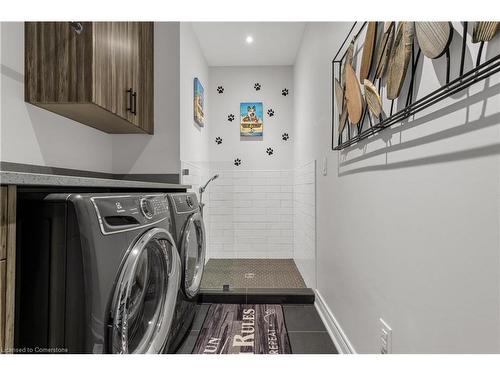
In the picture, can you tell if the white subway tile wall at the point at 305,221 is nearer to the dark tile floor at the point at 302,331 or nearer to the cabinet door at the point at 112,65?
the dark tile floor at the point at 302,331

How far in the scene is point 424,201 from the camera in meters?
0.86

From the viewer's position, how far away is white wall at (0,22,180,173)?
1.38m

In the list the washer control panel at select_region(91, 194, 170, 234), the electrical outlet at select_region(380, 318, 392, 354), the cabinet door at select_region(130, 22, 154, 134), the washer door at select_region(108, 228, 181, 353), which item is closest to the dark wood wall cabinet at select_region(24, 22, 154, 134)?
the cabinet door at select_region(130, 22, 154, 134)

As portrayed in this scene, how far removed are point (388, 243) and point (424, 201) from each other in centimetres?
28

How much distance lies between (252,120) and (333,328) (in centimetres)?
260

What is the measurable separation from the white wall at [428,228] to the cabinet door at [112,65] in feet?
4.34

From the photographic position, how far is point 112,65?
1663mm

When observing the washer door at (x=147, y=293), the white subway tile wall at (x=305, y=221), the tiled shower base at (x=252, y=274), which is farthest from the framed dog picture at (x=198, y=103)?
the washer door at (x=147, y=293)

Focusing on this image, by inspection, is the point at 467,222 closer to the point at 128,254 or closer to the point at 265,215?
the point at 128,254

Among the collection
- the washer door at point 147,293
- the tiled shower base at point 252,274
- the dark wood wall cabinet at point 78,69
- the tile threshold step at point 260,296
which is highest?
the dark wood wall cabinet at point 78,69

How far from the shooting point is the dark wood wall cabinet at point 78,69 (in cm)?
146

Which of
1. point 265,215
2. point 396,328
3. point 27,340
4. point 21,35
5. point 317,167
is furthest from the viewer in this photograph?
point 265,215

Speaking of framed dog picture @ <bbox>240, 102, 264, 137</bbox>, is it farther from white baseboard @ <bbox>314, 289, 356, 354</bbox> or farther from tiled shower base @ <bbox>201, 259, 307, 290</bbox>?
white baseboard @ <bbox>314, 289, 356, 354</bbox>
